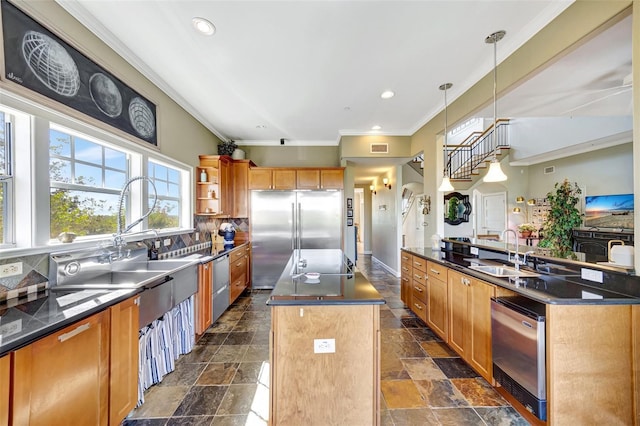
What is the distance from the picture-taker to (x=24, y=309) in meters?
1.23

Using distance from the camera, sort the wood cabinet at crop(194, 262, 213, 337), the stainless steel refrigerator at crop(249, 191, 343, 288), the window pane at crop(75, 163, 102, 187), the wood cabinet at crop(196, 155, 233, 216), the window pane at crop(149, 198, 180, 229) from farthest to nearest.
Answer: the stainless steel refrigerator at crop(249, 191, 343, 288) < the wood cabinet at crop(196, 155, 233, 216) < the window pane at crop(149, 198, 180, 229) < the wood cabinet at crop(194, 262, 213, 337) < the window pane at crop(75, 163, 102, 187)

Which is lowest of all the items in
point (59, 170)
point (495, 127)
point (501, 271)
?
point (501, 271)

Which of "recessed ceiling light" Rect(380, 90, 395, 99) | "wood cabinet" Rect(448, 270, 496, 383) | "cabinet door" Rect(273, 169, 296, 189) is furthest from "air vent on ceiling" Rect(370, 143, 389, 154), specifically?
"wood cabinet" Rect(448, 270, 496, 383)

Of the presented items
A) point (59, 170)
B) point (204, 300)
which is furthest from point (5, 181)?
point (204, 300)

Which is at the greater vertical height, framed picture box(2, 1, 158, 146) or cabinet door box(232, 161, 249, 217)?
framed picture box(2, 1, 158, 146)

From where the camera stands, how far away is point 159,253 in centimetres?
267

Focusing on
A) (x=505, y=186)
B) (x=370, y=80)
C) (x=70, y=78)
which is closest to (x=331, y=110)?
(x=370, y=80)

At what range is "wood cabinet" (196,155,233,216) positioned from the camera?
12.2 ft

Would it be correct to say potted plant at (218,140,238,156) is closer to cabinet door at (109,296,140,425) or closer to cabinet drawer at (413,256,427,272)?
cabinet door at (109,296,140,425)

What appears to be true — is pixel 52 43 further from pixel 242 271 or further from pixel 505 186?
pixel 505 186

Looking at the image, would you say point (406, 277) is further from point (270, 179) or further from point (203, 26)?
point (203, 26)

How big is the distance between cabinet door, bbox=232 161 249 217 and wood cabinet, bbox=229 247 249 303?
0.90 meters

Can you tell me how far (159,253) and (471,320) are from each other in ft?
10.6

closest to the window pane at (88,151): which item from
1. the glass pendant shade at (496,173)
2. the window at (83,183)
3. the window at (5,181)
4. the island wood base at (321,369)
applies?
the window at (83,183)
